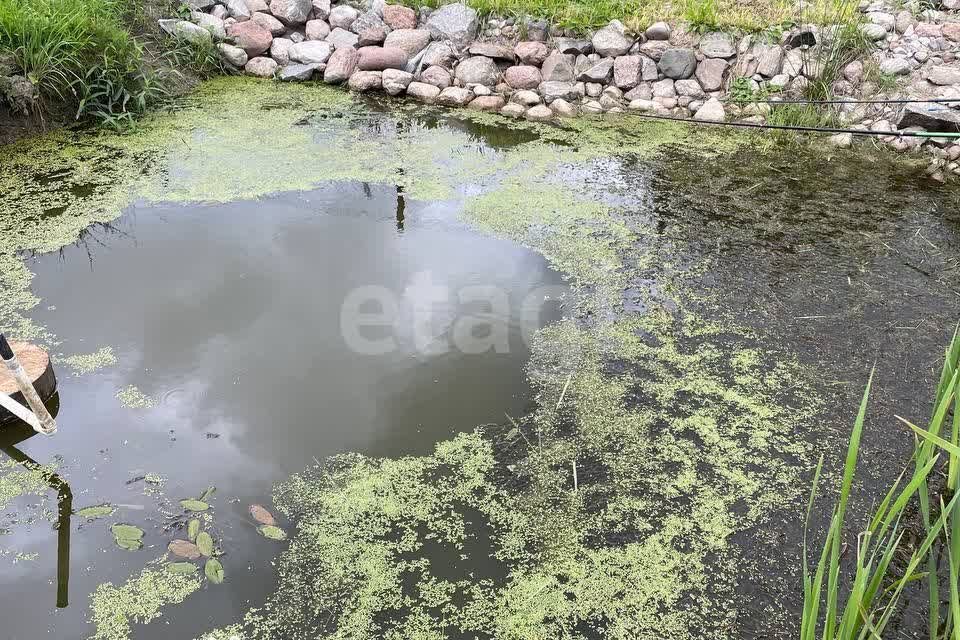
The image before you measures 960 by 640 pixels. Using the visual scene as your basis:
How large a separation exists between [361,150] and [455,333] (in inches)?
76.6

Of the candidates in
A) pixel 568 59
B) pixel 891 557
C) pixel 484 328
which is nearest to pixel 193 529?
pixel 484 328

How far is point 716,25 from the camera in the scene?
16.3 ft

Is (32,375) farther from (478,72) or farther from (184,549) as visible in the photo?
(478,72)

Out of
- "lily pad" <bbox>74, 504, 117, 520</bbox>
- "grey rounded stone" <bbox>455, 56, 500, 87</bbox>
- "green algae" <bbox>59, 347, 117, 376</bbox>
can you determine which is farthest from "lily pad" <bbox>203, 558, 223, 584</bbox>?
"grey rounded stone" <bbox>455, 56, 500, 87</bbox>

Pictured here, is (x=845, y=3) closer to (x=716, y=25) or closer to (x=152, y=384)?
(x=716, y=25)

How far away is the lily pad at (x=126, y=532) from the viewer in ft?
5.91

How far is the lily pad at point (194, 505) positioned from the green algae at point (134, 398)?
473mm

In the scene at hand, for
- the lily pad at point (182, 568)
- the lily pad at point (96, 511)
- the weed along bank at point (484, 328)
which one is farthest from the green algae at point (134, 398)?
the lily pad at point (182, 568)

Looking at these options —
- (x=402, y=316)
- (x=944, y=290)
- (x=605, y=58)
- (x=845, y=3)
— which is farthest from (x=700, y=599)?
(x=845, y=3)

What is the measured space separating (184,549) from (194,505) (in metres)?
0.16

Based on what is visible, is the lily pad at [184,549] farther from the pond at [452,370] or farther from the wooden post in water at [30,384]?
the wooden post in water at [30,384]

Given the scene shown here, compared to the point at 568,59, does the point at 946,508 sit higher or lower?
lower

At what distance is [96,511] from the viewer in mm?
1874

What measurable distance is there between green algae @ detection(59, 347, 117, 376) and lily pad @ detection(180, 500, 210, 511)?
0.78m
